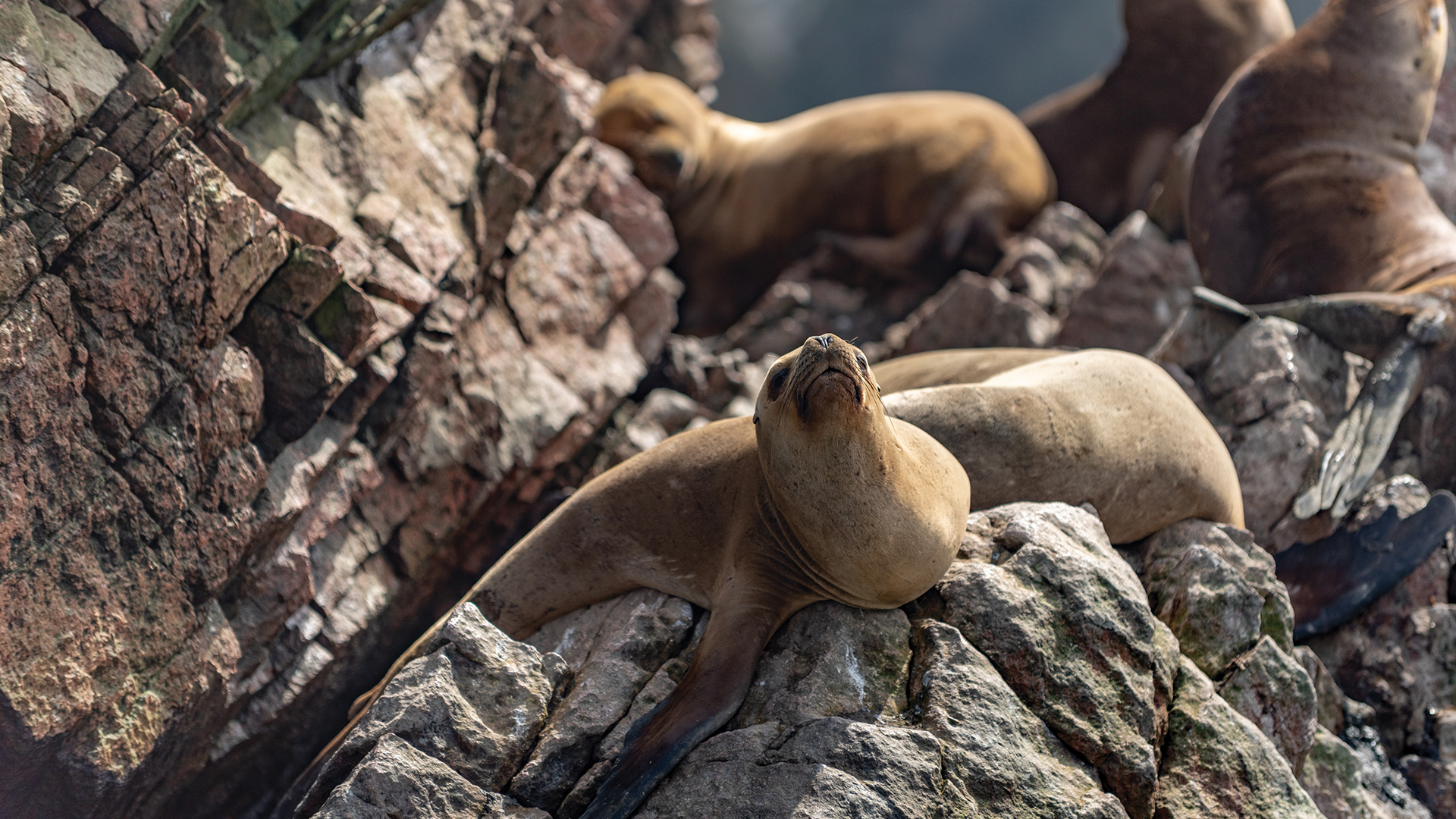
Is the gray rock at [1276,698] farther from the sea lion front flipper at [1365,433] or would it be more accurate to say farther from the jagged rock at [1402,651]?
the sea lion front flipper at [1365,433]

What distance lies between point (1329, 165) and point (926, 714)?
16.6 ft

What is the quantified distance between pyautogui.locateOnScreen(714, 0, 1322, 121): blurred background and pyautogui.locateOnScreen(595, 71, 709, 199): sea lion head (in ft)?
48.8

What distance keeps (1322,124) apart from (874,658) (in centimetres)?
513

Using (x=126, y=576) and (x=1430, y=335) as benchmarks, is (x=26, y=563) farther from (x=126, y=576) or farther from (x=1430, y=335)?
(x=1430, y=335)

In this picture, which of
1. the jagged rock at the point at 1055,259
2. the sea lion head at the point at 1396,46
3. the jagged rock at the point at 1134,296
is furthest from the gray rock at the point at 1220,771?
the sea lion head at the point at 1396,46

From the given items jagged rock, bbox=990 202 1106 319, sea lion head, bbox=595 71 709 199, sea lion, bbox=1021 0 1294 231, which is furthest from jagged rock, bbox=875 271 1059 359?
sea lion head, bbox=595 71 709 199

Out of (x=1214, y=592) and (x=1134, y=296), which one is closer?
(x=1214, y=592)

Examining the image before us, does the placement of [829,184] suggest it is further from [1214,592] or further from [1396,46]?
[1214,592]

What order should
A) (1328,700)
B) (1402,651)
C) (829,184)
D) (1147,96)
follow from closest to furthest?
(1328,700) < (1402,651) < (829,184) < (1147,96)

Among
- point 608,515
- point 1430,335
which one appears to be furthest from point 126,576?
point 1430,335

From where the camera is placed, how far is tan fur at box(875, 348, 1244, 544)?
3.94 meters

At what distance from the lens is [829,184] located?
→ 866 cm

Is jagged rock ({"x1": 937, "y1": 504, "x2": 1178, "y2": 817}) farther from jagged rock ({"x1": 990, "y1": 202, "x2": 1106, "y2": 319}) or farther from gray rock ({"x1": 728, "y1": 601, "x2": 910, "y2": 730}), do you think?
jagged rock ({"x1": 990, "y1": 202, "x2": 1106, "y2": 319})

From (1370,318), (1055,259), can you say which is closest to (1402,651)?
(1370,318)
